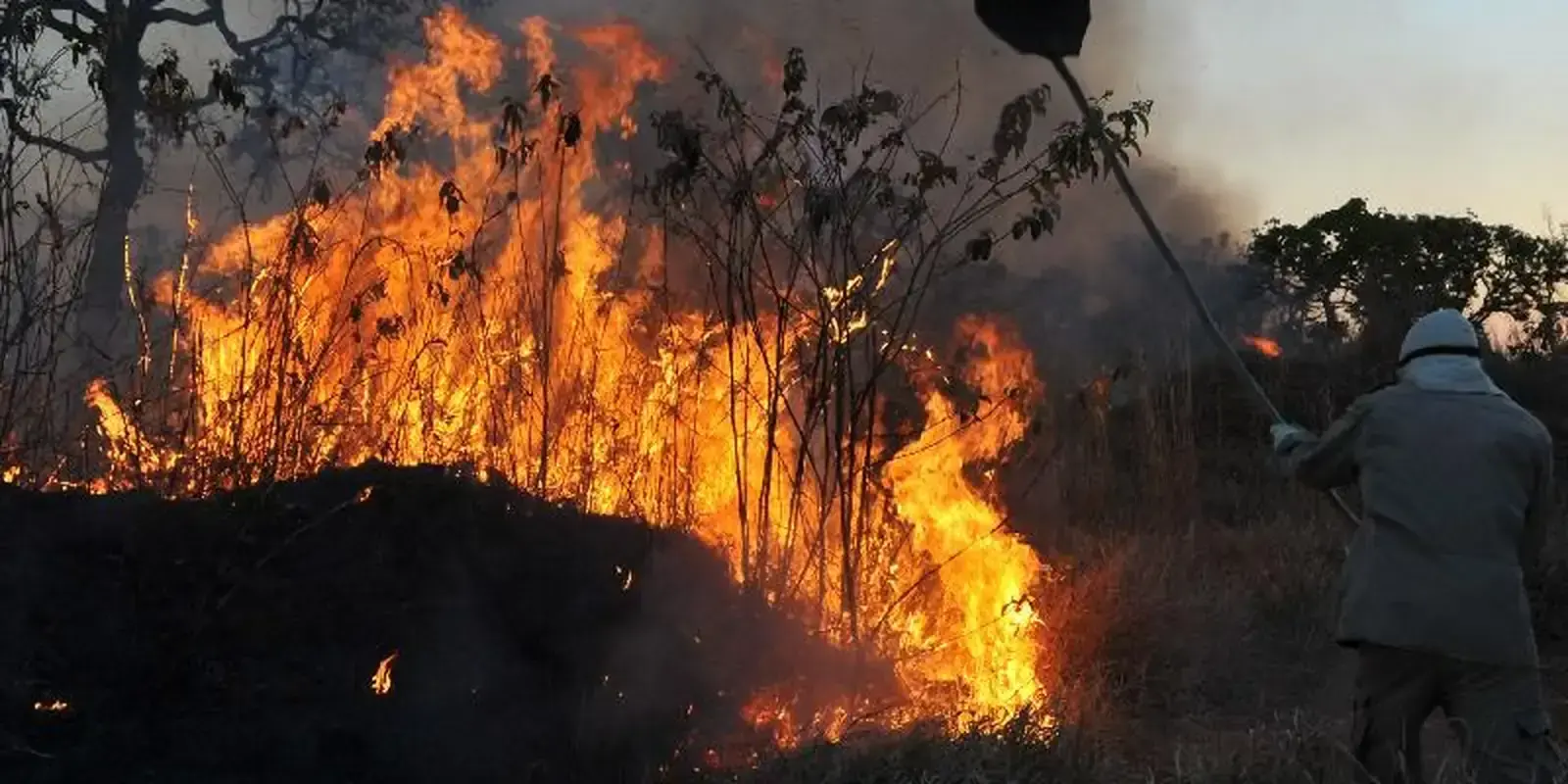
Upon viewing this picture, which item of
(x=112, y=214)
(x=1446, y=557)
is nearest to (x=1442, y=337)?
(x=1446, y=557)

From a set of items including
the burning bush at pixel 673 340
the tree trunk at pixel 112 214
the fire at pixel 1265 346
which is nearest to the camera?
the tree trunk at pixel 112 214

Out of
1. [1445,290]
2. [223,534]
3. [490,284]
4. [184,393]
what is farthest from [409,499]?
[1445,290]

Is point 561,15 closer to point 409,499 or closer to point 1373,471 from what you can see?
point 409,499

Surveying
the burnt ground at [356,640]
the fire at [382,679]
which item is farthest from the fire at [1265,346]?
the fire at [382,679]

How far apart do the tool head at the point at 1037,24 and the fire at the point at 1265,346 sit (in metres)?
12.6

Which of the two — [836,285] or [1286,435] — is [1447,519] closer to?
[1286,435]

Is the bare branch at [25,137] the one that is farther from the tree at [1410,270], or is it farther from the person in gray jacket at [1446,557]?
the tree at [1410,270]

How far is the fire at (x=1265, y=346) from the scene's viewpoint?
52.1 ft

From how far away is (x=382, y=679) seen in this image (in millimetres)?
4273

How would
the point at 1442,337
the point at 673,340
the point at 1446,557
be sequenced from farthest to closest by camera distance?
the point at 673,340 → the point at 1442,337 → the point at 1446,557

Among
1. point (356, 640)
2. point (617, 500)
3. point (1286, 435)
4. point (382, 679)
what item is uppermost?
point (617, 500)

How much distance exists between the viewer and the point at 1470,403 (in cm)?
401

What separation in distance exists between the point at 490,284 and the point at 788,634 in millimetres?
2501

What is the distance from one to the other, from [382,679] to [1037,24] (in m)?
2.77
